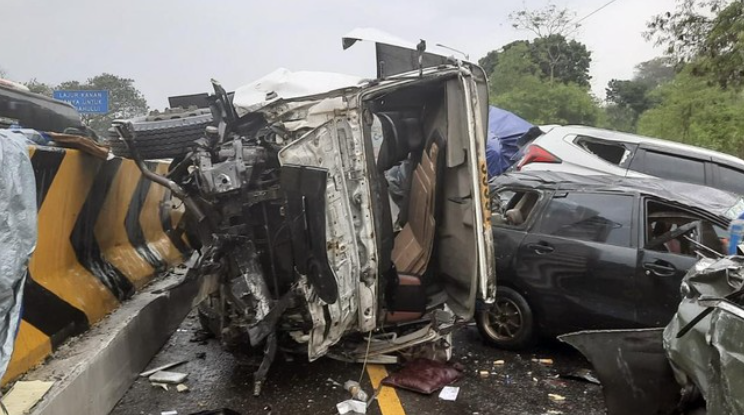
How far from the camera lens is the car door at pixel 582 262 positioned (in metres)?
4.43

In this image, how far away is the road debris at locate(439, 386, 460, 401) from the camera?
12.9ft

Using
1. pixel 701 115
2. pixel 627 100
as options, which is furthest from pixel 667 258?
pixel 627 100

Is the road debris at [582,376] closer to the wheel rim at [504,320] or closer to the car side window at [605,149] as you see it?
the wheel rim at [504,320]

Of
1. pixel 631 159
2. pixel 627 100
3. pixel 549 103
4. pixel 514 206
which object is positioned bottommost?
pixel 514 206

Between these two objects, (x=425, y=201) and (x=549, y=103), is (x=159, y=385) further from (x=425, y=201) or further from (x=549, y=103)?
(x=549, y=103)

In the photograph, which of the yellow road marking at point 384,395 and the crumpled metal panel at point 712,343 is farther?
the yellow road marking at point 384,395

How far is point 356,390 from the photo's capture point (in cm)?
Answer: 395

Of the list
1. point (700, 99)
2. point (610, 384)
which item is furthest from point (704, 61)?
point (610, 384)

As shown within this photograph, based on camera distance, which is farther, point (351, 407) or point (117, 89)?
point (117, 89)

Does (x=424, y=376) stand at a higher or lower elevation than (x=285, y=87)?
lower

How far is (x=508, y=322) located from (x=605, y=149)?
5085 millimetres

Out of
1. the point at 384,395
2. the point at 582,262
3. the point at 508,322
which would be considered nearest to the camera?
the point at 384,395

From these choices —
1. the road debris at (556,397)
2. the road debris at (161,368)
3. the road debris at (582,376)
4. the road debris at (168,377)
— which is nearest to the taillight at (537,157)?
the road debris at (582,376)

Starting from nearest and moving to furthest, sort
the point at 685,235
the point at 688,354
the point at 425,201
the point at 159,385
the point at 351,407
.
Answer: the point at 688,354 < the point at 351,407 < the point at 159,385 < the point at 685,235 < the point at 425,201
